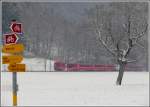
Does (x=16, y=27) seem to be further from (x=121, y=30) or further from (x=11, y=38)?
(x=121, y=30)

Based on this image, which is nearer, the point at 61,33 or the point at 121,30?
the point at 121,30

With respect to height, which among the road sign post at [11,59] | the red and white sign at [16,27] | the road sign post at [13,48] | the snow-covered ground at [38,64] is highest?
the red and white sign at [16,27]

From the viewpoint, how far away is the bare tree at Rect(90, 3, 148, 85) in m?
33.7

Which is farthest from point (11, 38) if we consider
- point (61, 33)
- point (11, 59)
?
point (61, 33)

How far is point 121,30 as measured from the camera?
36.5 m

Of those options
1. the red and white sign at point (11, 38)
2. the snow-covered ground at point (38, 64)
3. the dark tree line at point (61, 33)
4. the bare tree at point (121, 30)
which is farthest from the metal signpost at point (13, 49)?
the snow-covered ground at point (38, 64)

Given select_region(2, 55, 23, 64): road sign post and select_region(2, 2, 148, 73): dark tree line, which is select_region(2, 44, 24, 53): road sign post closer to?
select_region(2, 55, 23, 64): road sign post

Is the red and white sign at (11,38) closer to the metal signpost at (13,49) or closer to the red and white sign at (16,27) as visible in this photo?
the metal signpost at (13,49)

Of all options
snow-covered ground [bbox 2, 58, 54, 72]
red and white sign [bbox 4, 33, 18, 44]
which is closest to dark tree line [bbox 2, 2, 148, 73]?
snow-covered ground [bbox 2, 58, 54, 72]

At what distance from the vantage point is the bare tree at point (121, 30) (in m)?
33.7

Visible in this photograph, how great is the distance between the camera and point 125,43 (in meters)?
36.7

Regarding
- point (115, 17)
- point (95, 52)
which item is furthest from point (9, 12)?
point (115, 17)

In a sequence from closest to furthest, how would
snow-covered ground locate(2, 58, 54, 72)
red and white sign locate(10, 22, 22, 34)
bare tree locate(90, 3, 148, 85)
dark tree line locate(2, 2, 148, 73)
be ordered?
red and white sign locate(10, 22, 22, 34) < bare tree locate(90, 3, 148, 85) < snow-covered ground locate(2, 58, 54, 72) < dark tree line locate(2, 2, 148, 73)

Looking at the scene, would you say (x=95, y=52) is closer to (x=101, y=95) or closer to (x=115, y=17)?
(x=115, y=17)
